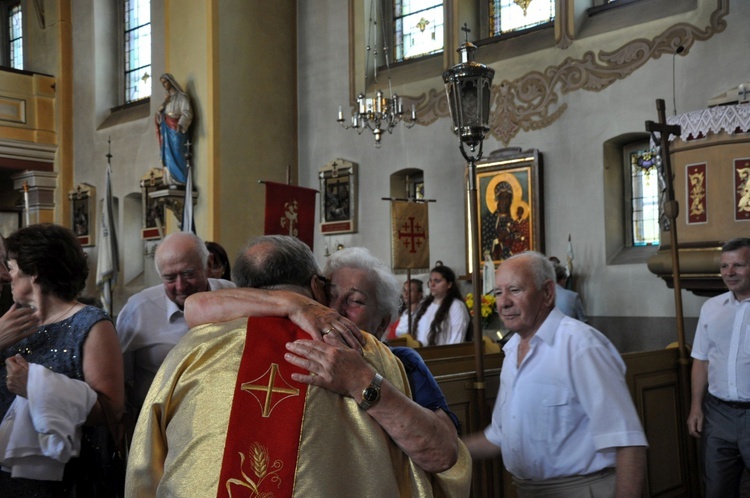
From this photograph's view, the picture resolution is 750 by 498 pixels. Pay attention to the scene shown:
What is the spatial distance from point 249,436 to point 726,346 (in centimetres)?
352

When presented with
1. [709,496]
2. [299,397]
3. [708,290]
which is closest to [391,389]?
[299,397]

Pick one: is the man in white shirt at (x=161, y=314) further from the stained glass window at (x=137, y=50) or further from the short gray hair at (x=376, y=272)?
the stained glass window at (x=137, y=50)

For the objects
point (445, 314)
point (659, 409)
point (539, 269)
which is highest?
point (539, 269)

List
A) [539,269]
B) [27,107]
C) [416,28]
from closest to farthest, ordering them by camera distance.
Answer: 1. [539,269]
2. [416,28]
3. [27,107]

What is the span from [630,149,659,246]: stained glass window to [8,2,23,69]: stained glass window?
12.9 m

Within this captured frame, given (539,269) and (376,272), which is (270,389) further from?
(539,269)

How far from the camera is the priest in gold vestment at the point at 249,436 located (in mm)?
1556

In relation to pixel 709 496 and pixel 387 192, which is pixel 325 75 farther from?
pixel 709 496

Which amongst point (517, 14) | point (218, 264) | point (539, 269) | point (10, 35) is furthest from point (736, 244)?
point (10, 35)

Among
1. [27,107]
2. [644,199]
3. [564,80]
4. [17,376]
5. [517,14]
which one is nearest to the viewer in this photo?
[17,376]

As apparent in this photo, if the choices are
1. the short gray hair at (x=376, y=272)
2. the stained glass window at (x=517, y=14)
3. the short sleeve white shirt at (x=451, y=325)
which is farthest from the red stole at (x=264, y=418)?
the stained glass window at (x=517, y=14)

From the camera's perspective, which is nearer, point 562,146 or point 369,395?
point 369,395

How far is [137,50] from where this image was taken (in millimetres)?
14914

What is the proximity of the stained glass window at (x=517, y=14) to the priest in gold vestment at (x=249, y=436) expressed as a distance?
28.5 ft
